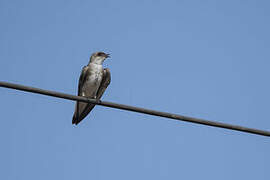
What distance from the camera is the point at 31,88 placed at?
5.38m

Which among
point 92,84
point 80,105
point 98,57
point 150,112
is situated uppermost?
point 98,57

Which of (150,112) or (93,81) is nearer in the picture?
(150,112)

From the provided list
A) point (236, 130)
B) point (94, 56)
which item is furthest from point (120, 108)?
point (94, 56)

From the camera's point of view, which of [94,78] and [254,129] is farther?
[94,78]

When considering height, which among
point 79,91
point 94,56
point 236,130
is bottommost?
point 236,130

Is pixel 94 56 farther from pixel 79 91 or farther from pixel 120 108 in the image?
pixel 120 108

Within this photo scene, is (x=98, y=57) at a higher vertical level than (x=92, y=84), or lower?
higher

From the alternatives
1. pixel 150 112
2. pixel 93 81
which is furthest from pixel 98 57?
pixel 150 112

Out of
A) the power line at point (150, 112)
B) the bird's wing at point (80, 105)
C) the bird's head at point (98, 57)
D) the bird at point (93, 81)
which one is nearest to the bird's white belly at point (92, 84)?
the bird at point (93, 81)

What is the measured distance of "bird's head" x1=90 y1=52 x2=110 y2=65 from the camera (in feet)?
36.5

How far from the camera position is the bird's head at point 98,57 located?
11.1 m

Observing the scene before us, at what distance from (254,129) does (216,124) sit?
1.34 feet

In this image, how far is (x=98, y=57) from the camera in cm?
1120

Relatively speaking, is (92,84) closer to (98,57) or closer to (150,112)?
(98,57)
